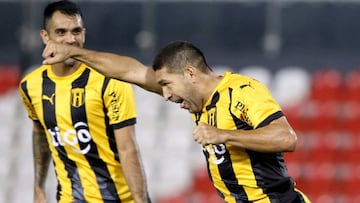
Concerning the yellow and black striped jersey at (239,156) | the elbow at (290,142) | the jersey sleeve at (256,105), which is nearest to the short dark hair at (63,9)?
the yellow and black striped jersey at (239,156)

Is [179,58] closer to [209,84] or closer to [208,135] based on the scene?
[209,84]

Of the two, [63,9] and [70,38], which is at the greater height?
[63,9]

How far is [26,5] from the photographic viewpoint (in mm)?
11195

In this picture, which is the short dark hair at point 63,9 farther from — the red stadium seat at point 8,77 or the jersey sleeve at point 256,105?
the red stadium seat at point 8,77

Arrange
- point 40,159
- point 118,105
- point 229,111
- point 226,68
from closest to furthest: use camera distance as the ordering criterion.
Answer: point 229,111 → point 118,105 → point 40,159 → point 226,68

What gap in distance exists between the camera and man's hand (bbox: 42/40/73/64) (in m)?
5.47

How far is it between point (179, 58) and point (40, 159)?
1.63 metres

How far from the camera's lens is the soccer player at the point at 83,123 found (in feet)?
19.6

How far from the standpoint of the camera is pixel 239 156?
528 cm

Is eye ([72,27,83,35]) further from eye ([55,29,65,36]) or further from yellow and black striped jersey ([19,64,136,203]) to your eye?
yellow and black striped jersey ([19,64,136,203])

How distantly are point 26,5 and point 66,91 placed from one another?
17.2 feet

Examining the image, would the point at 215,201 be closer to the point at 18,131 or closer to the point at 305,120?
the point at 305,120

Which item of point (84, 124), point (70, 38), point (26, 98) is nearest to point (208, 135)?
point (84, 124)

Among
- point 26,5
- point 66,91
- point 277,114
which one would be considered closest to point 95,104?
point 66,91
